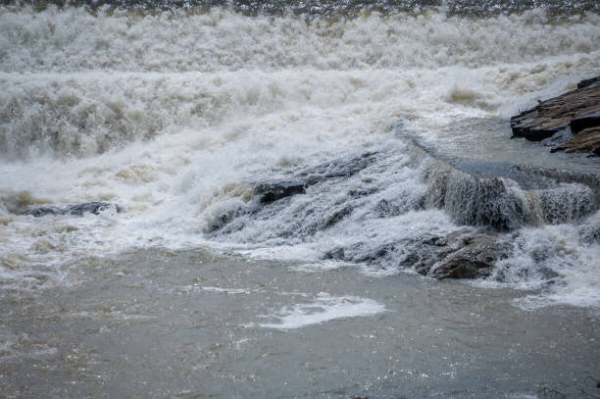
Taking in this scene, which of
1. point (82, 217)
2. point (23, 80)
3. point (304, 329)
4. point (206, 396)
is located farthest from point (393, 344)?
point (23, 80)

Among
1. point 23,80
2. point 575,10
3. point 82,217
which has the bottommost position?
point 82,217

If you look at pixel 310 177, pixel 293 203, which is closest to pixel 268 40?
pixel 310 177

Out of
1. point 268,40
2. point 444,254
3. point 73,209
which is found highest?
point 268,40

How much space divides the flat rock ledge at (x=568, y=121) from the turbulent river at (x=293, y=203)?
0.23 meters

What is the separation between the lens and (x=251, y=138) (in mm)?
10867

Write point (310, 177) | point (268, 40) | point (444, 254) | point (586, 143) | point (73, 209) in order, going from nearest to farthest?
1. point (444, 254)
2. point (586, 143)
3. point (310, 177)
4. point (73, 209)
5. point (268, 40)

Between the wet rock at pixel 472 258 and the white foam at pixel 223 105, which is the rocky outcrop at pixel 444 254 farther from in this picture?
the white foam at pixel 223 105

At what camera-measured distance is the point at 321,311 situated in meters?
5.64

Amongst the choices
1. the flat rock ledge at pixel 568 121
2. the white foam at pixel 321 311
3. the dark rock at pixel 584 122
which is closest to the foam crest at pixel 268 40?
the flat rock ledge at pixel 568 121

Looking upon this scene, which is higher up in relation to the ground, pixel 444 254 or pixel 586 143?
pixel 586 143

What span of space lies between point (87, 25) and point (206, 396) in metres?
11.3

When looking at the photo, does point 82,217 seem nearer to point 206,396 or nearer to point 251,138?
point 251,138

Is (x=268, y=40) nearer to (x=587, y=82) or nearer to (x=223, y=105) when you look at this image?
(x=223, y=105)

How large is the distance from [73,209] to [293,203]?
2.74 meters
